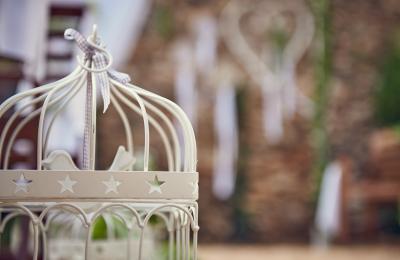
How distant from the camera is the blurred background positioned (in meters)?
5.75

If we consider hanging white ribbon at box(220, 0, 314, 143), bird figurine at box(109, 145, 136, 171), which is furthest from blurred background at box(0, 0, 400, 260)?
bird figurine at box(109, 145, 136, 171)

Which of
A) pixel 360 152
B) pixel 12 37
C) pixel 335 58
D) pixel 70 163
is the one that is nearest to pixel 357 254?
pixel 360 152

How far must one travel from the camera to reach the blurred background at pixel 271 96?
5.75 meters

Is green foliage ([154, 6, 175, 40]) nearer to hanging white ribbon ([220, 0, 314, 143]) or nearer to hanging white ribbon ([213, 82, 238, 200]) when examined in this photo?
hanging white ribbon ([220, 0, 314, 143])

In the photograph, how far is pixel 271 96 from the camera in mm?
5891

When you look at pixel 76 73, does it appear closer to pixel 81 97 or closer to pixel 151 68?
pixel 81 97

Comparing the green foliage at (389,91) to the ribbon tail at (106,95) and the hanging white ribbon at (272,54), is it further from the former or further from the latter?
the ribbon tail at (106,95)

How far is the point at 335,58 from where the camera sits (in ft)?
19.6

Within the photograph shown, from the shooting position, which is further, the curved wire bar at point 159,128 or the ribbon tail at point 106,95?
the curved wire bar at point 159,128

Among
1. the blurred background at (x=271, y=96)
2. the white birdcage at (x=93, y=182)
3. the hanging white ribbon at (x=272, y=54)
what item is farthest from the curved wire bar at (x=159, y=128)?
the hanging white ribbon at (x=272, y=54)

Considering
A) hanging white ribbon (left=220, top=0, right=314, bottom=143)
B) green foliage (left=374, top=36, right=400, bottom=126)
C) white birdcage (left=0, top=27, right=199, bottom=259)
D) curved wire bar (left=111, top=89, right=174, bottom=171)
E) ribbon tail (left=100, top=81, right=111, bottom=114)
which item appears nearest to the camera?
white birdcage (left=0, top=27, right=199, bottom=259)

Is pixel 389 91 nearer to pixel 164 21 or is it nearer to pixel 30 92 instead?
pixel 164 21

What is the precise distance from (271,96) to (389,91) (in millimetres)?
979

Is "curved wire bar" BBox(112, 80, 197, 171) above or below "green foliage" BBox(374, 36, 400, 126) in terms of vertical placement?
below
